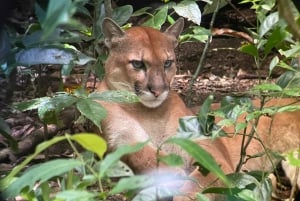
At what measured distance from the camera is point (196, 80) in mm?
6965

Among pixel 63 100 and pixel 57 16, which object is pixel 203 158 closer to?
pixel 57 16

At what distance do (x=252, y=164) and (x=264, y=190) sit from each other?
6.07 ft

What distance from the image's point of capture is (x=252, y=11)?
8.16 m

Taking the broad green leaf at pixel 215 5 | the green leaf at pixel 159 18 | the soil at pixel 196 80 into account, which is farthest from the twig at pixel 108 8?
the soil at pixel 196 80

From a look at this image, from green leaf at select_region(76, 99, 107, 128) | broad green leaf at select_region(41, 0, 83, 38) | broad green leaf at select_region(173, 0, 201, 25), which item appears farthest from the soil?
broad green leaf at select_region(41, 0, 83, 38)

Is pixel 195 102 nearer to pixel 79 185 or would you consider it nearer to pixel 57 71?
pixel 57 71

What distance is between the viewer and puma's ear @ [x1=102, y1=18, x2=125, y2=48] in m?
4.46

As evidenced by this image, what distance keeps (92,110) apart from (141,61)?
1.40 metres

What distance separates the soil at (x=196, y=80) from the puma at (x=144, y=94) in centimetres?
89

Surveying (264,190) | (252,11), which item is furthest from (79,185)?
(252,11)

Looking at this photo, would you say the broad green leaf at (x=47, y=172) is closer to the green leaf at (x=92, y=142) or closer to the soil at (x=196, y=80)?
the green leaf at (x=92, y=142)

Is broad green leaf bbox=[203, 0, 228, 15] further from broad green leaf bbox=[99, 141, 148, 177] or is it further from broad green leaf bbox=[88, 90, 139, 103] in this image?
broad green leaf bbox=[99, 141, 148, 177]

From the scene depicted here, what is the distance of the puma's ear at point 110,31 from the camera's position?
14.6ft

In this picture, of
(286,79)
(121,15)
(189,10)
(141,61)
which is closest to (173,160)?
(286,79)
